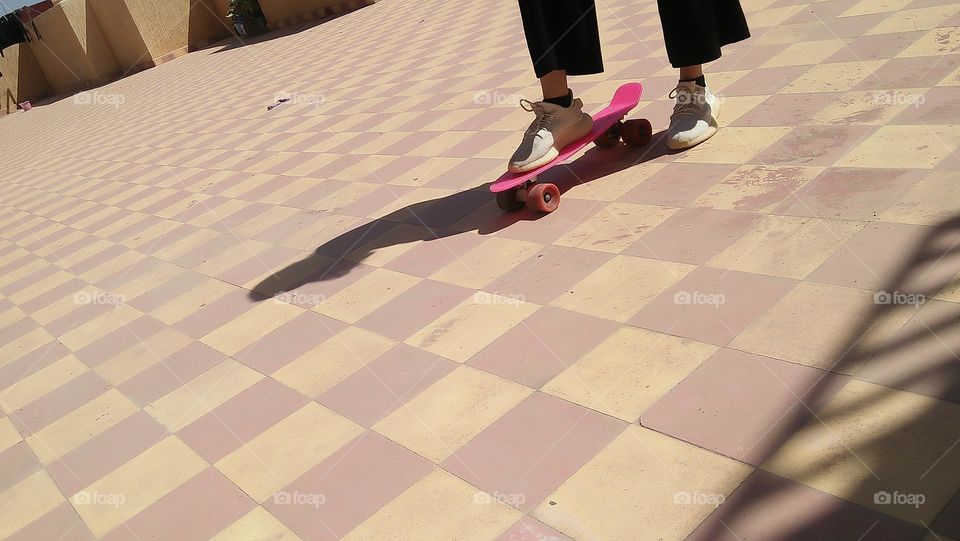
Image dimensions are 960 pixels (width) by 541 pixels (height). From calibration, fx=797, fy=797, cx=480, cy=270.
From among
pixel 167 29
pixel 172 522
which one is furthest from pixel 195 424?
pixel 167 29

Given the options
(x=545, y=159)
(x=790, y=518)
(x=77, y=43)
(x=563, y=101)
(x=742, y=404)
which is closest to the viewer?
(x=790, y=518)

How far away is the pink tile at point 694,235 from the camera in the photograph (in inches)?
92.1

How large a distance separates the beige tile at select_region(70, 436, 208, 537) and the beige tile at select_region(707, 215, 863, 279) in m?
1.58

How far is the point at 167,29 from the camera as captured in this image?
53.0 ft

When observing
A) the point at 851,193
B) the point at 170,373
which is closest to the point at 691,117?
the point at 851,193

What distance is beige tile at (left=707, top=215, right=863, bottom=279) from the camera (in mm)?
2102

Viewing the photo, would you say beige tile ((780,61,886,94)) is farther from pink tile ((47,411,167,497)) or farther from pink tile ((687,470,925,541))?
pink tile ((47,411,167,497))

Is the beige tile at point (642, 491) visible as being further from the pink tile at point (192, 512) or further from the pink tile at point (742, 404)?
the pink tile at point (192, 512)

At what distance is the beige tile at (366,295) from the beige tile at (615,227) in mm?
590

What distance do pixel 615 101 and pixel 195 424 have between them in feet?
6.94

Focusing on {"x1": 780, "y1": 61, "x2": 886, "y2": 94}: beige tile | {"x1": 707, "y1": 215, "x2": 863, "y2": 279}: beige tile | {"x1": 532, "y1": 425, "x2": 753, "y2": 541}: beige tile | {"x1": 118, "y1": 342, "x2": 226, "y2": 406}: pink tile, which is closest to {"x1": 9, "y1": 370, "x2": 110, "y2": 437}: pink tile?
{"x1": 118, "y1": 342, "x2": 226, "y2": 406}: pink tile

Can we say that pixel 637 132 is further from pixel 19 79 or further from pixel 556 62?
pixel 19 79

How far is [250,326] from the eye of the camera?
2.95 m

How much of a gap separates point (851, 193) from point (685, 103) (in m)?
0.96
